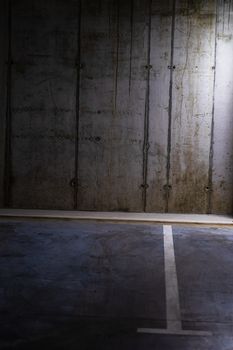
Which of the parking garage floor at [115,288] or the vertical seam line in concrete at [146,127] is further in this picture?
the vertical seam line in concrete at [146,127]

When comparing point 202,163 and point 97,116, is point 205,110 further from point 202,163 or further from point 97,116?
point 97,116

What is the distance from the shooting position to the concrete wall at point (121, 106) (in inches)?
247

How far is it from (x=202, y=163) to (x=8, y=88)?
9.74 ft

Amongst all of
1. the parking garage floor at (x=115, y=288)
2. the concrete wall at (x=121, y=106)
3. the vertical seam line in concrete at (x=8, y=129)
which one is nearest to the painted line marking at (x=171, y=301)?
the parking garage floor at (x=115, y=288)

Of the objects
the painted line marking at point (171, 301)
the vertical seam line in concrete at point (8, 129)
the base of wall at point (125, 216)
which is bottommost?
the painted line marking at point (171, 301)

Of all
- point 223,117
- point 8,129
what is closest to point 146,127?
point 223,117

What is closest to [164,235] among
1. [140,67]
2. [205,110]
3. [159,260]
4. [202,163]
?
[159,260]

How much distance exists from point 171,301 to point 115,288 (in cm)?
46

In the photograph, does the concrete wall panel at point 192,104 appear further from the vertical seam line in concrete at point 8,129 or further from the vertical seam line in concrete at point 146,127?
the vertical seam line in concrete at point 8,129

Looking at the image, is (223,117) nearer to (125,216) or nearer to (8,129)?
(125,216)

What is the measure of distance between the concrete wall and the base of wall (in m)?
0.20

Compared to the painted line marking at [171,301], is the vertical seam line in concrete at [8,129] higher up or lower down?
higher up

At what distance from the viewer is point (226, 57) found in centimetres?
622

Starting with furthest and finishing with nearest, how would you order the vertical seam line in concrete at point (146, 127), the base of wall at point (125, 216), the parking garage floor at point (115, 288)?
the vertical seam line in concrete at point (146, 127)
the base of wall at point (125, 216)
the parking garage floor at point (115, 288)
